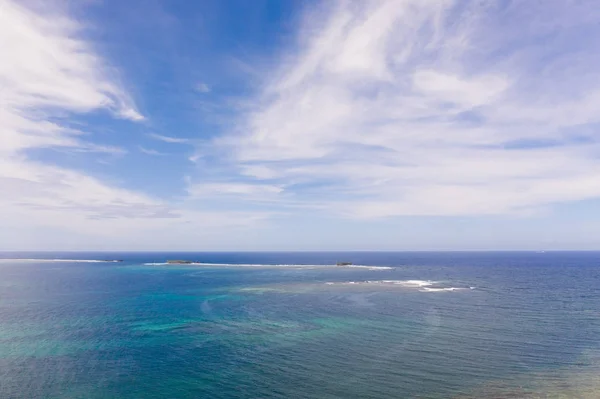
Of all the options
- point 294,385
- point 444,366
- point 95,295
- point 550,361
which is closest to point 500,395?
point 444,366

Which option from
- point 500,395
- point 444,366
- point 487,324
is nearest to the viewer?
point 500,395

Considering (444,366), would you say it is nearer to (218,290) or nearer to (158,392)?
(158,392)

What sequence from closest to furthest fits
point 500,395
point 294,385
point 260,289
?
point 500,395 → point 294,385 → point 260,289

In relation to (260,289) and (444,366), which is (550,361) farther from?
(260,289)

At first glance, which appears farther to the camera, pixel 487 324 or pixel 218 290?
pixel 218 290

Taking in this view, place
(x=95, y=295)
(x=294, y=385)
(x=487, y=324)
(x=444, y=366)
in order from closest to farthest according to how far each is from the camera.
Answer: (x=294, y=385) < (x=444, y=366) < (x=487, y=324) < (x=95, y=295)

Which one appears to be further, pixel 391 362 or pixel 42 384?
pixel 391 362

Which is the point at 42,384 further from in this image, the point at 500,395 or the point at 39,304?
the point at 39,304

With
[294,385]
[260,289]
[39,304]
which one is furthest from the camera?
[260,289]

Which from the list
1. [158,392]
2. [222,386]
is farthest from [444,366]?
[158,392]
